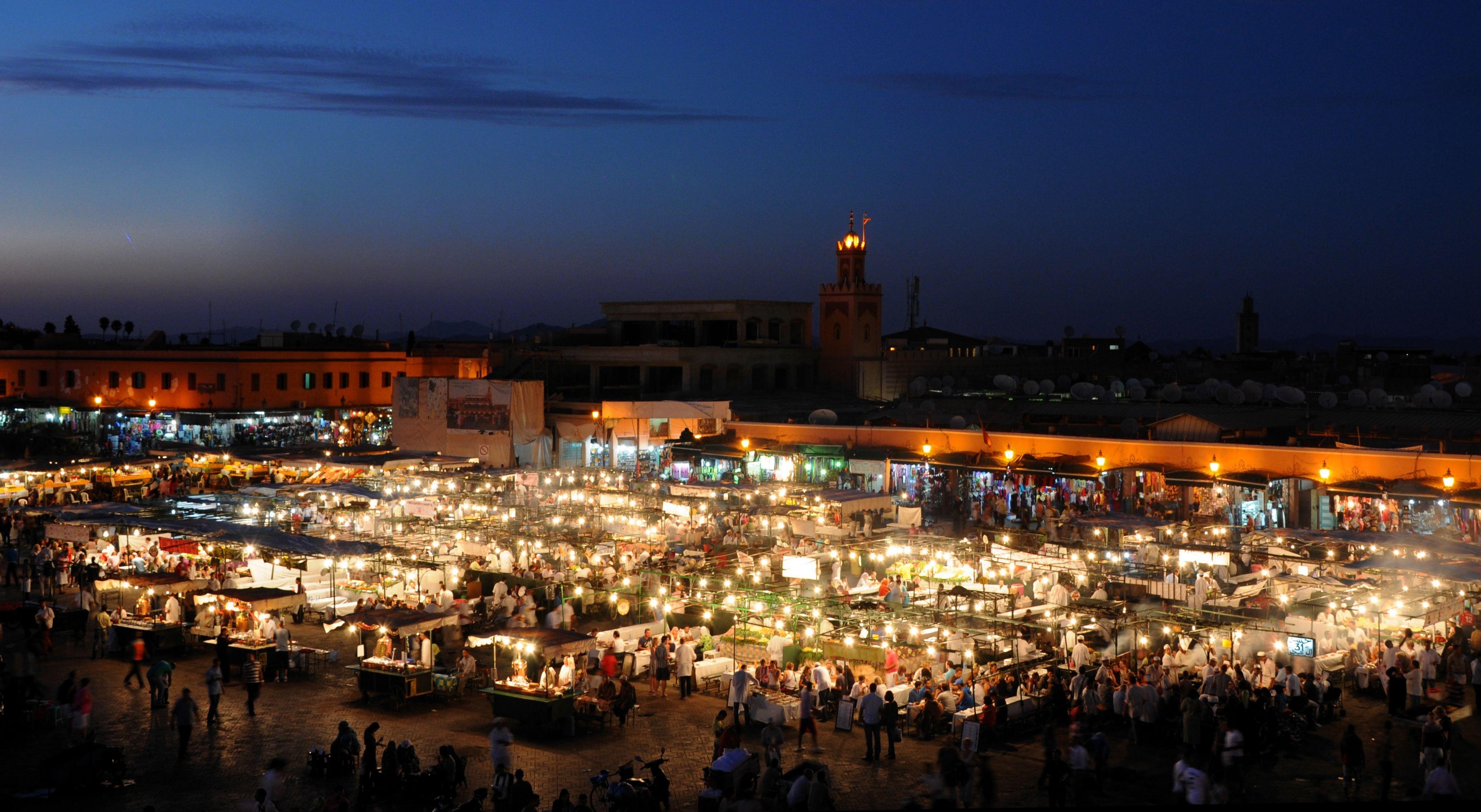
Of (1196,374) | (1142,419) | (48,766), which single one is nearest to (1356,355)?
(1196,374)

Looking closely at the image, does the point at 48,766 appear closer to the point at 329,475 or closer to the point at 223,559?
the point at 223,559

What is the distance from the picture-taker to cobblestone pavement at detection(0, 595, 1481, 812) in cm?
1304

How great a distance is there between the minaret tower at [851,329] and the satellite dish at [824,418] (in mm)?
18323

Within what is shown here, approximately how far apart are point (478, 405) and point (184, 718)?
2760cm

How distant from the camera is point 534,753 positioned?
576 inches

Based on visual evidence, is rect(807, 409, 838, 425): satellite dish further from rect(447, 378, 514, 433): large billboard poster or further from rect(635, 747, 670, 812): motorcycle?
rect(635, 747, 670, 812): motorcycle

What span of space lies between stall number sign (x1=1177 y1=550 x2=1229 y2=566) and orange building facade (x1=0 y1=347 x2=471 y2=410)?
37.2m

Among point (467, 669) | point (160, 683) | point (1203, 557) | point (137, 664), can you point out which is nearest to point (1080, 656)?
point (1203, 557)

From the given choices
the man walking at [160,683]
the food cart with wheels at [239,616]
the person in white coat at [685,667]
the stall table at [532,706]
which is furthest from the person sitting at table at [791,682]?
the man walking at [160,683]

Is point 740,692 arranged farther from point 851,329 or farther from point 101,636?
point 851,329

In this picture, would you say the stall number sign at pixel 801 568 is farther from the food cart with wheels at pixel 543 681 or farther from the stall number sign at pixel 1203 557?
the stall number sign at pixel 1203 557

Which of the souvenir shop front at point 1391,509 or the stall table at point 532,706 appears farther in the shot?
the souvenir shop front at point 1391,509

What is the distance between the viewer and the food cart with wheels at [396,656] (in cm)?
1639

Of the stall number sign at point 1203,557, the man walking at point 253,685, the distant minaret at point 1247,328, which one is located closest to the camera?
the man walking at point 253,685
